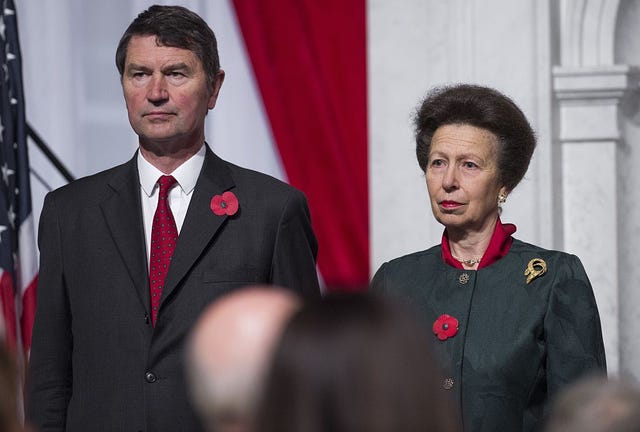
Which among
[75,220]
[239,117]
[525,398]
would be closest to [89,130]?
[239,117]

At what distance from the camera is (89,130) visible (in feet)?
18.4

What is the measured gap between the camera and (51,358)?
304cm

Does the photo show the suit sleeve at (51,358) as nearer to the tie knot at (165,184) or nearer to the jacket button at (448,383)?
the tie knot at (165,184)

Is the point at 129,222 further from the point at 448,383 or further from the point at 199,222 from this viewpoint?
the point at 448,383

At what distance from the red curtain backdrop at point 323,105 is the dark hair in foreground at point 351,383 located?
Answer: 420cm

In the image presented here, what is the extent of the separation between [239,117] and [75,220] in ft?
8.17

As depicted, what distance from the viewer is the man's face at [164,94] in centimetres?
309

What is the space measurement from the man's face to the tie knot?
8 cm

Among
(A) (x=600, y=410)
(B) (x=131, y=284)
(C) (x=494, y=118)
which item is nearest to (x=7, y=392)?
(A) (x=600, y=410)

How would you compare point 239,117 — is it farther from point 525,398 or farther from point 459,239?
point 525,398

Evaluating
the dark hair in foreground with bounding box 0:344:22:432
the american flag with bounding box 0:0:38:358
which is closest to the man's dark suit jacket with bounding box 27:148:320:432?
the dark hair in foreground with bounding box 0:344:22:432

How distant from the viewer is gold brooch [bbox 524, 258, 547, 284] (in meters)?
3.03

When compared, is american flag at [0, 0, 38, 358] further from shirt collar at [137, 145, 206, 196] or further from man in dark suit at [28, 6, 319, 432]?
shirt collar at [137, 145, 206, 196]

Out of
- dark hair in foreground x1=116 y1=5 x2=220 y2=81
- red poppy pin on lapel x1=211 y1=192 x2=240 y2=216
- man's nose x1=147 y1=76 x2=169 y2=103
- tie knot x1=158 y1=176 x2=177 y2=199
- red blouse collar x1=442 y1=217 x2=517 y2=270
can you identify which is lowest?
red blouse collar x1=442 y1=217 x2=517 y2=270
